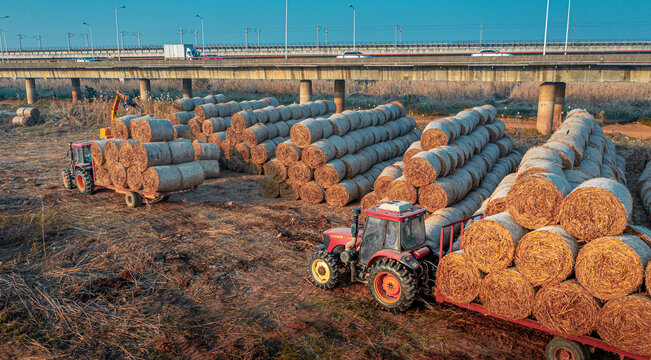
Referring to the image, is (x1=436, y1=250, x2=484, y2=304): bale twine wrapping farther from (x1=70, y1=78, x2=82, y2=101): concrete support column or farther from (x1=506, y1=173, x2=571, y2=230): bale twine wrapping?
(x1=70, y1=78, x2=82, y2=101): concrete support column

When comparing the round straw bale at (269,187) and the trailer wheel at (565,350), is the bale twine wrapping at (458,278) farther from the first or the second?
the round straw bale at (269,187)

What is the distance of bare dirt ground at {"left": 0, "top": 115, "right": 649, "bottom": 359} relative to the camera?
7.77m

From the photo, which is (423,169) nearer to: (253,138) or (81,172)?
(253,138)

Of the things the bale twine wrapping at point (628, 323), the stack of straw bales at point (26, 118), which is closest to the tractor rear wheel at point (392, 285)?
the bale twine wrapping at point (628, 323)

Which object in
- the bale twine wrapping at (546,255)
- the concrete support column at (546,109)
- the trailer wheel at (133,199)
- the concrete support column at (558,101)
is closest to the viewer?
the bale twine wrapping at (546,255)

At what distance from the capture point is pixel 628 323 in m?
6.32

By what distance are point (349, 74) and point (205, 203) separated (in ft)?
74.3

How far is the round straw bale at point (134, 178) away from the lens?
51.2ft

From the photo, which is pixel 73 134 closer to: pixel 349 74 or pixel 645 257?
pixel 349 74

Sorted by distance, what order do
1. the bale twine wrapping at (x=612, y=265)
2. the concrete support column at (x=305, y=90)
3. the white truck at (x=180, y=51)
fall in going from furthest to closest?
the white truck at (x=180, y=51), the concrete support column at (x=305, y=90), the bale twine wrapping at (x=612, y=265)

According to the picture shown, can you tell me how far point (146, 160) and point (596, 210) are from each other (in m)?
12.8

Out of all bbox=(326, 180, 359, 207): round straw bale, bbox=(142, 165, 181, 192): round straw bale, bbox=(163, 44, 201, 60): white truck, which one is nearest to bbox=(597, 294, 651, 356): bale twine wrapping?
bbox=(326, 180, 359, 207): round straw bale

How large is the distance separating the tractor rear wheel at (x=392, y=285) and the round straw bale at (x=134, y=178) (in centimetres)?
988

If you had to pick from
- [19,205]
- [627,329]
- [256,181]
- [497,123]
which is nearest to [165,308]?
[627,329]
